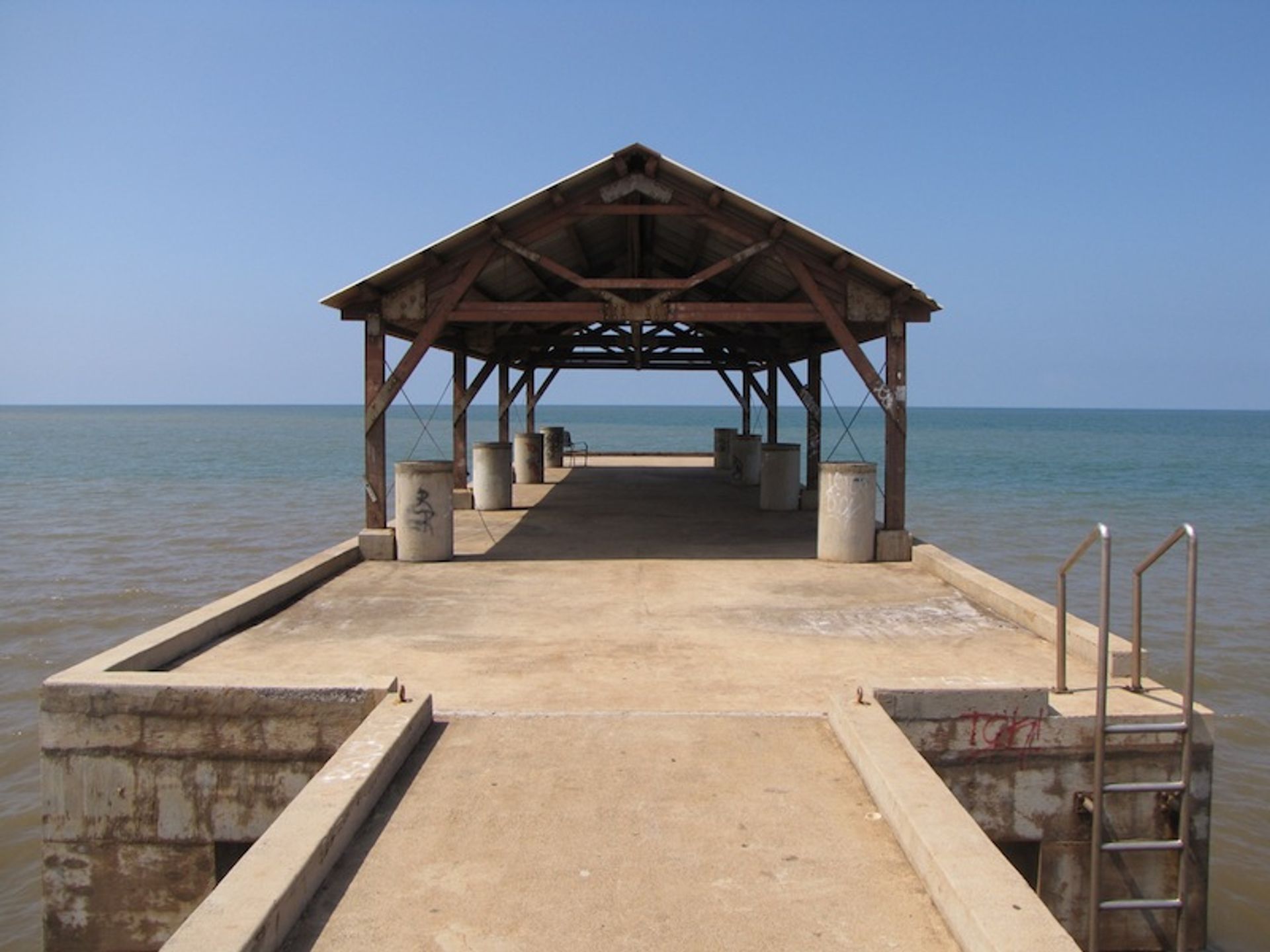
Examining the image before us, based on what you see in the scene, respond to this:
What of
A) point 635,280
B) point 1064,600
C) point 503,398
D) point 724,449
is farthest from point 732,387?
point 1064,600

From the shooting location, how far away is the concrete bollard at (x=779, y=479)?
1759 cm

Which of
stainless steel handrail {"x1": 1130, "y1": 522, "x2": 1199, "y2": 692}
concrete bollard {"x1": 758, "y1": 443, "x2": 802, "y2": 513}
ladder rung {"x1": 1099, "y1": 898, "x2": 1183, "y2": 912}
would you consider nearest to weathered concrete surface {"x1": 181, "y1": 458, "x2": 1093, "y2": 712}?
stainless steel handrail {"x1": 1130, "y1": 522, "x2": 1199, "y2": 692}

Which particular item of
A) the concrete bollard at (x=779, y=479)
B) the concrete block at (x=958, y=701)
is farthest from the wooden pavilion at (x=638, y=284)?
the concrete block at (x=958, y=701)

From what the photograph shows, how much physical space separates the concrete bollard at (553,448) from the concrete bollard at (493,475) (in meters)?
10.6

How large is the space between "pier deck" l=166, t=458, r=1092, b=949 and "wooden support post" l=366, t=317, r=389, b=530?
0.79 meters

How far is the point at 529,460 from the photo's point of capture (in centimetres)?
2341

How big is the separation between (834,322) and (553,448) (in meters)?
17.3

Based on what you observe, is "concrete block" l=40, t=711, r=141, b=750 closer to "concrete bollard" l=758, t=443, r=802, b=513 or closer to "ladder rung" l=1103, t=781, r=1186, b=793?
"ladder rung" l=1103, t=781, r=1186, b=793

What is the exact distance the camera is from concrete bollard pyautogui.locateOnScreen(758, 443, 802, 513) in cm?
1759

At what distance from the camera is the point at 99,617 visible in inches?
621

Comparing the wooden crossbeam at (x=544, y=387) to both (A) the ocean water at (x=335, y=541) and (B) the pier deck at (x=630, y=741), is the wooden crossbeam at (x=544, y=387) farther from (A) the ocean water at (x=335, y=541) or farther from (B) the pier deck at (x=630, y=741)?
(B) the pier deck at (x=630, y=741)

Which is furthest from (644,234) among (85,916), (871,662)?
(85,916)

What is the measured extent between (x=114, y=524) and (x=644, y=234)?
64.7 ft

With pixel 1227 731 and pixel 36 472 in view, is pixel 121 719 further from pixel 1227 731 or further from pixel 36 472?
pixel 36 472
